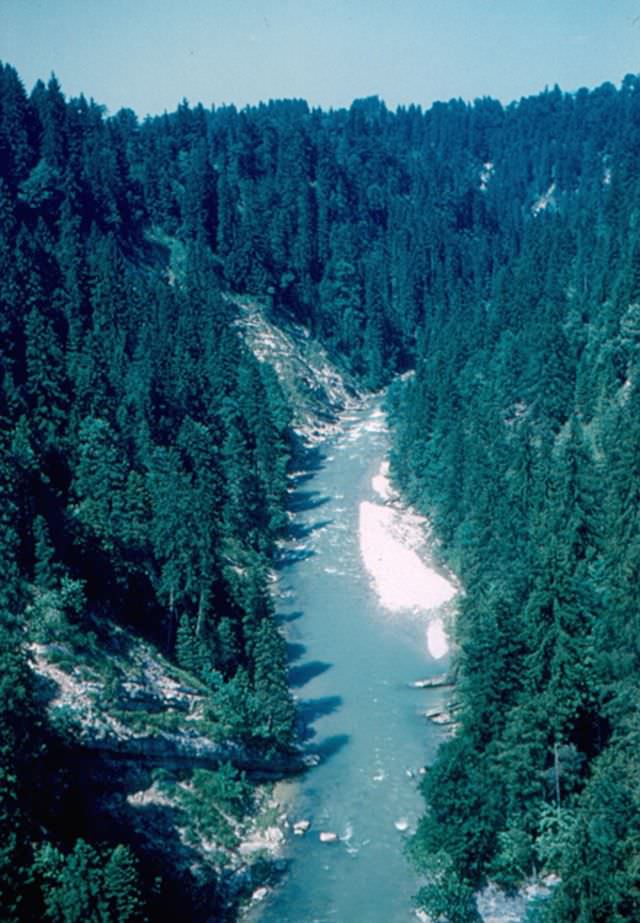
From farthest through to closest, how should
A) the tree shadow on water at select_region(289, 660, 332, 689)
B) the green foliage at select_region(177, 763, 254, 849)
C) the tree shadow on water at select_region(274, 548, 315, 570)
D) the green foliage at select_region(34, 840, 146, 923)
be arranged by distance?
the tree shadow on water at select_region(274, 548, 315, 570), the tree shadow on water at select_region(289, 660, 332, 689), the green foliage at select_region(177, 763, 254, 849), the green foliage at select_region(34, 840, 146, 923)

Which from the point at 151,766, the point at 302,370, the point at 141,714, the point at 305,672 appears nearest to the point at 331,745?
the point at 305,672

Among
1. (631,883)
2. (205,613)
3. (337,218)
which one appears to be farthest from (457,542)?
(337,218)

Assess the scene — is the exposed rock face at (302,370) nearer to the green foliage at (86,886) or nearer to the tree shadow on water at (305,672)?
the tree shadow on water at (305,672)

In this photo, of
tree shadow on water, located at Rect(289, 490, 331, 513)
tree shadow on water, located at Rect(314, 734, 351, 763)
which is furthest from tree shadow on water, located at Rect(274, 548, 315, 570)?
tree shadow on water, located at Rect(314, 734, 351, 763)

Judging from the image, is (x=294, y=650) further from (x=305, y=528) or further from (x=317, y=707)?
(x=305, y=528)

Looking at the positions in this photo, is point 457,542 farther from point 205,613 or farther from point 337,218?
point 337,218

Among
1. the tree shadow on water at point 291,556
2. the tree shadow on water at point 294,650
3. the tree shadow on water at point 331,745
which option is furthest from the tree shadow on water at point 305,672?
the tree shadow on water at point 291,556

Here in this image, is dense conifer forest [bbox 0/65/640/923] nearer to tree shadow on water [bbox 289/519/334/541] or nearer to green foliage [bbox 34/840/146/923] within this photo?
green foliage [bbox 34/840/146/923]
